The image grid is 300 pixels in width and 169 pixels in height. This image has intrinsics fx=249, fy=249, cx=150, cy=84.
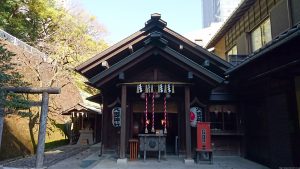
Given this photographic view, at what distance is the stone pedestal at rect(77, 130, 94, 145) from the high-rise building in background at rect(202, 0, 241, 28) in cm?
8347

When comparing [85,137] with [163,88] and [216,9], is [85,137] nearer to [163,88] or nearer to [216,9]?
[163,88]

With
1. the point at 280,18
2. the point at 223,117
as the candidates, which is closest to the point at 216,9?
the point at 223,117

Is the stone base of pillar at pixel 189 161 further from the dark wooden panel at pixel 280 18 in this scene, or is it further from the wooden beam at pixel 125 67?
the dark wooden panel at pixel 280 18

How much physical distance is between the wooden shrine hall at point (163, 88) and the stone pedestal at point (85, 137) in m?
8.10

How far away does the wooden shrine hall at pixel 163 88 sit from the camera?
1086cm

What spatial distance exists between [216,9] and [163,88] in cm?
11325

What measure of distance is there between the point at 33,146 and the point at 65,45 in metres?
7.28

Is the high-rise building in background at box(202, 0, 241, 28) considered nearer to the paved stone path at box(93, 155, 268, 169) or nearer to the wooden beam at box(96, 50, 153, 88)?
the wooden beam at box(96, 50, 153, 88)

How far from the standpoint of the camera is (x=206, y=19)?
433 feet

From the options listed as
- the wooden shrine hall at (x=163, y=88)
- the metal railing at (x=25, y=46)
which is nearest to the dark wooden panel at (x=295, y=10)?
the wooden shrine hall at (x=163, y=88)

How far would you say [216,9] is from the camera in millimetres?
114562

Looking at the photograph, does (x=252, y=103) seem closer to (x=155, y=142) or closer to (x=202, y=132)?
(x=202, y=132)

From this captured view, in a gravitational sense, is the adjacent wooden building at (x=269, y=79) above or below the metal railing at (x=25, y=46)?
below

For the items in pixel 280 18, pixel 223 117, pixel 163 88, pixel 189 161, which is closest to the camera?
pixel 280 18
